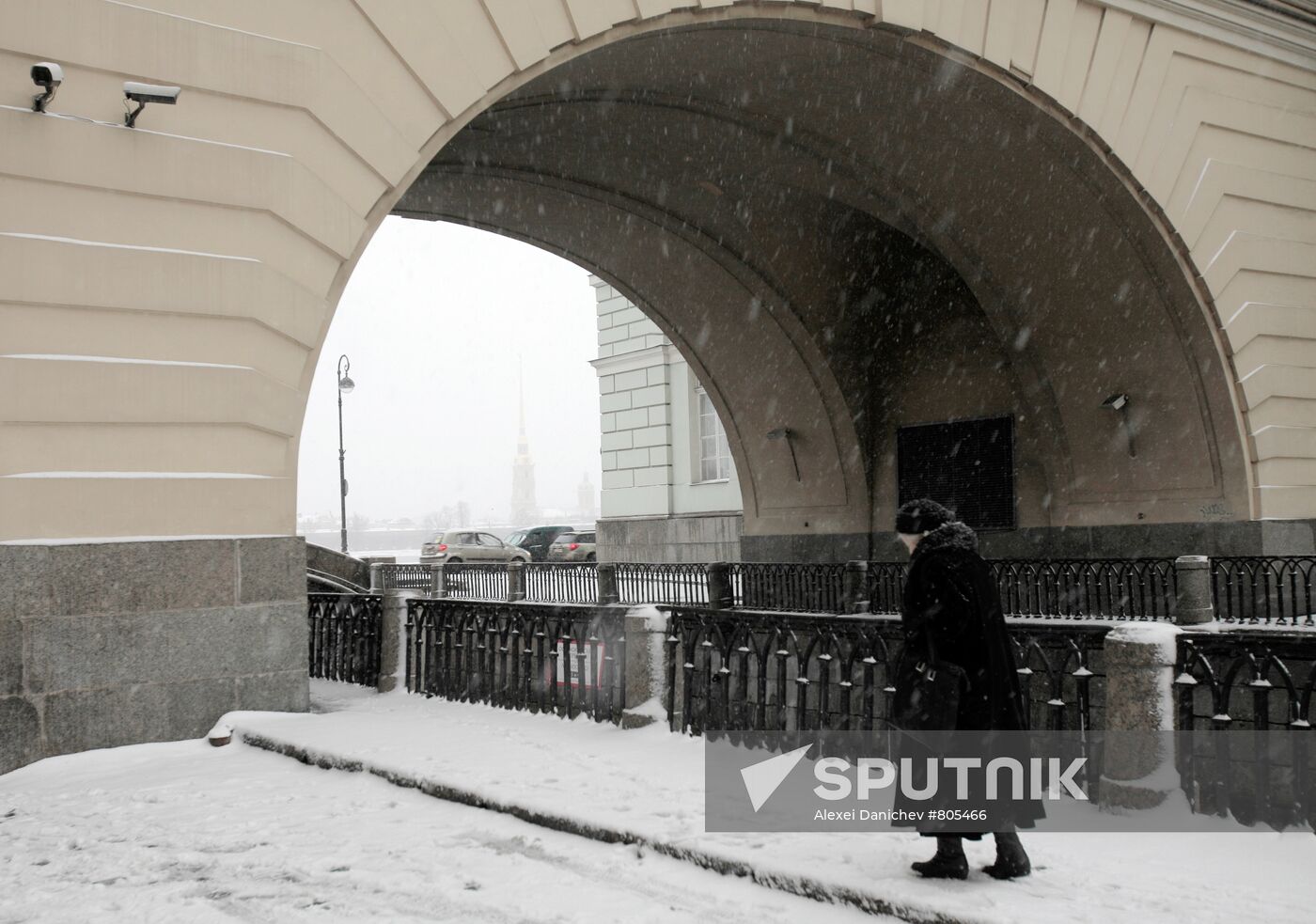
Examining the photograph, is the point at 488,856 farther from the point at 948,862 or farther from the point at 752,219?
the point at 752,219

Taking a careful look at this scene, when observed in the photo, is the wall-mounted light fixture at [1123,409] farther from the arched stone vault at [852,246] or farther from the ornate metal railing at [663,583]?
the ornate metal railing at [663,583]

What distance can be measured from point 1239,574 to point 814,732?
31.9 feet

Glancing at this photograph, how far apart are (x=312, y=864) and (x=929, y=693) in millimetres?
Answer: 3165

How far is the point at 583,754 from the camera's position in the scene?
7703mm

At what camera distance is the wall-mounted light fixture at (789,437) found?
2109cm

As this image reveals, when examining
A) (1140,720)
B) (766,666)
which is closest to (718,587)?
(766,666)

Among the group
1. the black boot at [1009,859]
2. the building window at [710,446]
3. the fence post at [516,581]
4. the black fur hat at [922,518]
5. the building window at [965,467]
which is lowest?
the black boot at [1009,859]

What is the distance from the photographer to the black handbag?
185 inches

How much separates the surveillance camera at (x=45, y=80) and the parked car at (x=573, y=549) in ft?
87.3

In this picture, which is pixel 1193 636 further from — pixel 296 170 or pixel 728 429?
pixel 728 429

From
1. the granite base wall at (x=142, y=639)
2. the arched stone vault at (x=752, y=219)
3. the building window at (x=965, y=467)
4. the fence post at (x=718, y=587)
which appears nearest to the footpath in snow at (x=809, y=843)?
the granite base wall at (x=142, y=639)

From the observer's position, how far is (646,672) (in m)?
8.62

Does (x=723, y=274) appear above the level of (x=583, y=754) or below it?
above

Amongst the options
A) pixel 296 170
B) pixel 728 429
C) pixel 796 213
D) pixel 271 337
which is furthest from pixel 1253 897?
pixel 728 429
